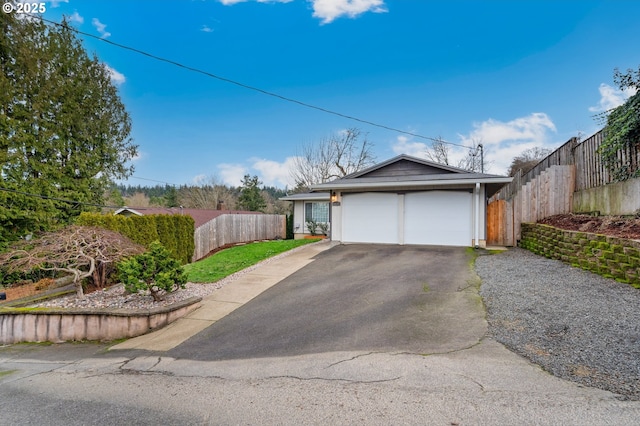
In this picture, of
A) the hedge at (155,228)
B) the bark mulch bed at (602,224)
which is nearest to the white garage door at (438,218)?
the bark mulch bed at (602,224)

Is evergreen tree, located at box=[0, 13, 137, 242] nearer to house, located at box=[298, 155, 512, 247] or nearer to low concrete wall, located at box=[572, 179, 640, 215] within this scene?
house, located at box=[298, 155, 512, 247]

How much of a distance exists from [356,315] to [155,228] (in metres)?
8.12

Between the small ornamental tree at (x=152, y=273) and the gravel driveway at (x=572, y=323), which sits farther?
the small ornamental tree at (x=152, y=273)

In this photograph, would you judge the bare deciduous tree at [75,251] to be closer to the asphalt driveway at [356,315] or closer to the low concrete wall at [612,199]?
the asphalt driveway at [356,315]

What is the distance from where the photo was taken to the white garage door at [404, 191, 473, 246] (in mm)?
11188

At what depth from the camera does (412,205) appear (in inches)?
463

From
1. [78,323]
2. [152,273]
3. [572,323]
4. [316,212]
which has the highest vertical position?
[316,212]

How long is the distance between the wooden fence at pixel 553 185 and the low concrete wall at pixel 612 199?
0.27 meters

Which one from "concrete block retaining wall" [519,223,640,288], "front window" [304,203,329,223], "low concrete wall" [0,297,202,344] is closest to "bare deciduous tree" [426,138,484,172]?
"front window" [304,203,329,223]

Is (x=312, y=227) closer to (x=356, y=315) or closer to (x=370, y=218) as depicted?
(x=370, y=218)

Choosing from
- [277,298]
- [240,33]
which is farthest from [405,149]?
[277,298]

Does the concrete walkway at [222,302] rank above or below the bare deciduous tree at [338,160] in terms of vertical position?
below

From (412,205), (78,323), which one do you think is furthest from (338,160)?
(78,323)

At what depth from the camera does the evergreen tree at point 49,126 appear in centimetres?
1121
